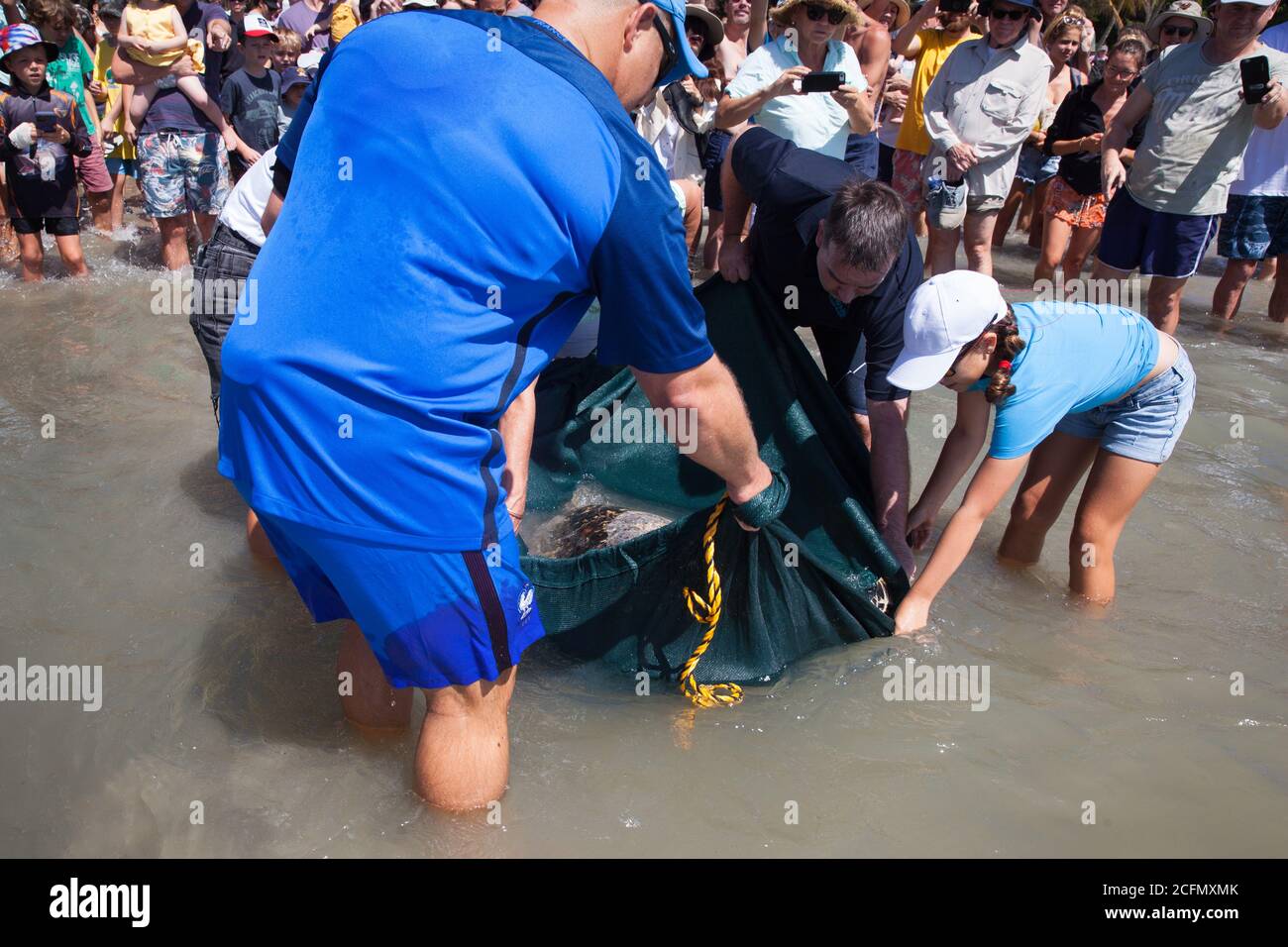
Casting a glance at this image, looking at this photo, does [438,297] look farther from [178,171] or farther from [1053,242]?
[1053,242]

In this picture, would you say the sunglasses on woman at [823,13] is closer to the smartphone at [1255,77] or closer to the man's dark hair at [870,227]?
the smartphone at [1255,77]

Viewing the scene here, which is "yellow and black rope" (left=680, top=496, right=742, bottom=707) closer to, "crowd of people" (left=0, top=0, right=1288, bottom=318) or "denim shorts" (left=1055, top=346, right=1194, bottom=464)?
"denim shorts" (left=1055, top=346, right=1194, bottom=464)

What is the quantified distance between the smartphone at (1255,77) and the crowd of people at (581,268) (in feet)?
0.05

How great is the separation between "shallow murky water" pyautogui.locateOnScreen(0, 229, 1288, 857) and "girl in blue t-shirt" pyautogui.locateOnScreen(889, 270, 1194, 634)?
0.29 meters

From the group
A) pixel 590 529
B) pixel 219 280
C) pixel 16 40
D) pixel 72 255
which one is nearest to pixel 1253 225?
pixel 590 529

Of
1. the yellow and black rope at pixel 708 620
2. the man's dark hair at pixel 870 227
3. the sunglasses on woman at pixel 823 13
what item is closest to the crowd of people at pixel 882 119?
the sunglasses on woman at pixel 823 13

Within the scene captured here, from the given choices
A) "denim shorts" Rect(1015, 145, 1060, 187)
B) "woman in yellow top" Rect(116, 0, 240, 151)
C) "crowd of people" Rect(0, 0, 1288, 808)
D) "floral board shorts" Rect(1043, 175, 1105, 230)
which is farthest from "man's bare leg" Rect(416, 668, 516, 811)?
"denim shorts" Rect(1015, 145, 1060, 187)

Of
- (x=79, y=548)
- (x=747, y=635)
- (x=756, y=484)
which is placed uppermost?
(x=756, y=484)

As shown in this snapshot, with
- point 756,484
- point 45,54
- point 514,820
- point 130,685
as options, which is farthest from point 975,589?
point 45,54

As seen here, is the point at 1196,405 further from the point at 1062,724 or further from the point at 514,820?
the point at 514,820

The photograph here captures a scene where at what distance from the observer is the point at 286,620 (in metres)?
3.33

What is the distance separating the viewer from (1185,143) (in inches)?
227

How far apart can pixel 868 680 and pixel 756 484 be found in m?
1.01

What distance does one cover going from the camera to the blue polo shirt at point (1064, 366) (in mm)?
3104
